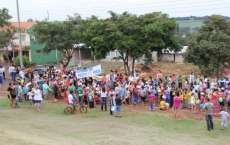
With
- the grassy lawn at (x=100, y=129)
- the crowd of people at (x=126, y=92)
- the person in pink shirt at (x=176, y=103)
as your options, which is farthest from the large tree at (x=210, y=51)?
the grassy lawn at (x=100, y=129)

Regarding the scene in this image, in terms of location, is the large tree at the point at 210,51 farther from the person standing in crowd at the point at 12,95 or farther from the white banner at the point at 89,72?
the person standing in crowd at the point at 12,95

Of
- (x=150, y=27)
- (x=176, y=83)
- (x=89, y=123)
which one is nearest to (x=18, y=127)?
(x=89, y=123)

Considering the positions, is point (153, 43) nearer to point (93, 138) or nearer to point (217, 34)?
point (217, 34)

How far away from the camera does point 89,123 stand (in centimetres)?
2800

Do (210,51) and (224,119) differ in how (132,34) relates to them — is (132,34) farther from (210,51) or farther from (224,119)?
(224,119)

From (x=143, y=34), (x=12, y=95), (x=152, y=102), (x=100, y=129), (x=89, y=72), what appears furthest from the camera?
(x=143, y=34)

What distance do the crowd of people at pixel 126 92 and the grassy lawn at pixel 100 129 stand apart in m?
1.01

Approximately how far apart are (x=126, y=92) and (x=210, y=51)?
40.4ft

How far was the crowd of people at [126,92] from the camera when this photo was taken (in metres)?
30.2

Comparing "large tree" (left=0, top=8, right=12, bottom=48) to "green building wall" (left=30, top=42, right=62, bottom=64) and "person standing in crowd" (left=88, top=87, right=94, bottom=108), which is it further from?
"person standing in crowd" (left=88, top=87, right=94, bottom=108)

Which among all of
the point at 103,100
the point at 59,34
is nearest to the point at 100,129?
the point at 103,100

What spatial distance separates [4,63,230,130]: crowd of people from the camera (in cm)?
3022

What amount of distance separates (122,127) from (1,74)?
18722mm

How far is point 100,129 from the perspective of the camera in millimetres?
26312
